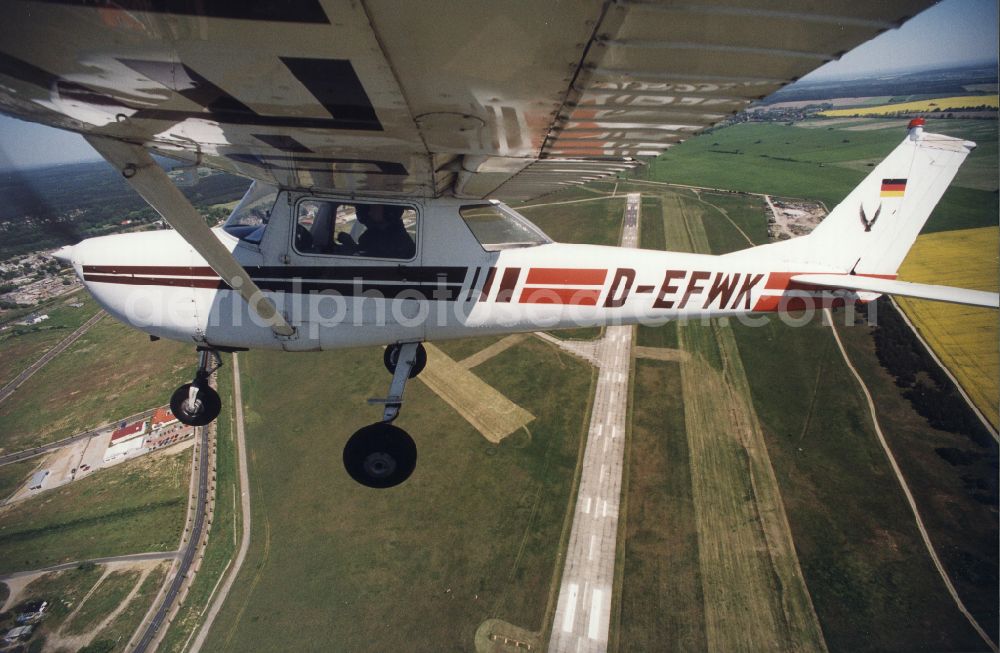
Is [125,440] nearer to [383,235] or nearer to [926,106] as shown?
[383,235]

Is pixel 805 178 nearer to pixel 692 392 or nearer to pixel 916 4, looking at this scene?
pixel 692 392

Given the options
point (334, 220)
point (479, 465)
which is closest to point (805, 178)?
point (479, 465)

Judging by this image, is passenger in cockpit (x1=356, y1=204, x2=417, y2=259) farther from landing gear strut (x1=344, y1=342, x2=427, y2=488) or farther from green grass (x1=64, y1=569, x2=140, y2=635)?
green grass (x1=64, y1=569, x2=140, y2=635)

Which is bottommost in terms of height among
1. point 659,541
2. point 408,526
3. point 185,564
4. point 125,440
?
point 125,440

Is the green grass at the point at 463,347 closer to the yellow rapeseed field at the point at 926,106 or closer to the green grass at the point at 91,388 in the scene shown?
the green grass at the point at 91,388

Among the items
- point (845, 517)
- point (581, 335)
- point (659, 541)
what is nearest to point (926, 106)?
point (581, 335)

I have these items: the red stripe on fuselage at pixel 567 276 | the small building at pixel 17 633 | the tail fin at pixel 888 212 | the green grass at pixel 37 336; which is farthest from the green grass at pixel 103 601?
the tail fin at pixel 888 212
